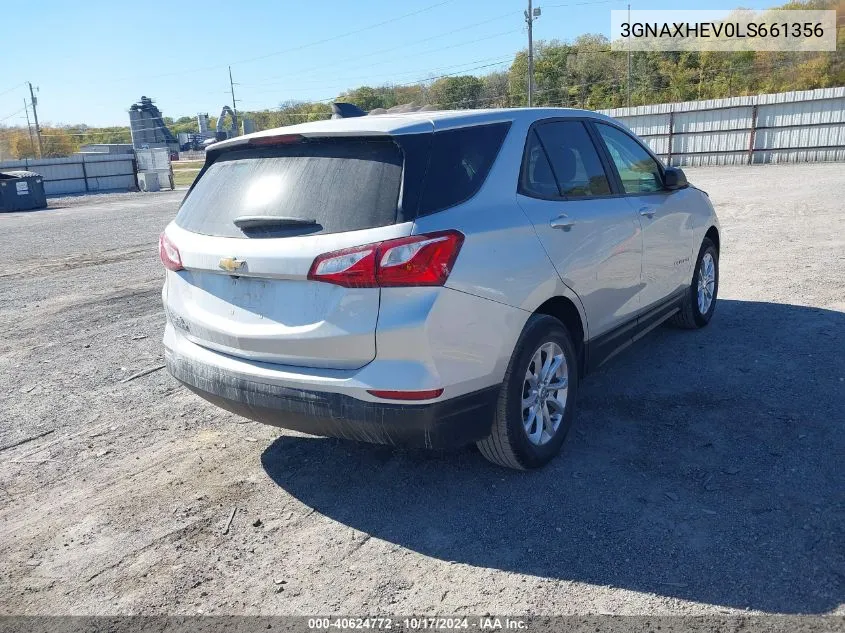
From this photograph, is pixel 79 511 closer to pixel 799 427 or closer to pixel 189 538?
pixel 189 538

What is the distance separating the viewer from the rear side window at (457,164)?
321 cm

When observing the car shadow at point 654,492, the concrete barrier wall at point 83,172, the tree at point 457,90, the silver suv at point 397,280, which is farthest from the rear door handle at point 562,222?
the tree at point 457,90

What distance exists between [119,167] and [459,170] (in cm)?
3953

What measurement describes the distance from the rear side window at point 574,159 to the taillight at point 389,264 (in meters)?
1.33

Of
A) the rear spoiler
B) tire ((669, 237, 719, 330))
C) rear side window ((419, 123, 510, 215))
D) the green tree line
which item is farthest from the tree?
rear side window ((419, 123, 510, 215))

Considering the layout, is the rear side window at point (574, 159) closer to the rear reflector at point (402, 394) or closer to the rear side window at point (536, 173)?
the rear side window at point (536, 173)

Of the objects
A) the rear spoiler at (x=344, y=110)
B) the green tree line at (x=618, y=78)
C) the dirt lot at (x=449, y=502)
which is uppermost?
the green tree line at (x=618, y=78)

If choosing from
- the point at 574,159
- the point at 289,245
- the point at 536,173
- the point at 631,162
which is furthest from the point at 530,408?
the point at 631,162

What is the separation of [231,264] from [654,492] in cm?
235

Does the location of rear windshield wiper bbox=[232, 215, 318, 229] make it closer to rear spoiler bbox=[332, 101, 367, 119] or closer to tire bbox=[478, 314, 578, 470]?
tire bbox=[478, 314, 578, 470]

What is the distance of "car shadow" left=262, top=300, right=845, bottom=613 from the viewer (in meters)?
2.89

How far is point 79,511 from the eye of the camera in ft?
11.8

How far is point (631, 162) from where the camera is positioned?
5.05 m

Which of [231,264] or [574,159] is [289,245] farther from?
[574,159]
